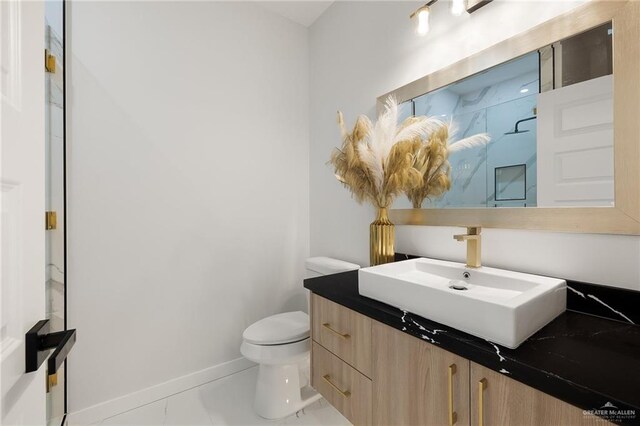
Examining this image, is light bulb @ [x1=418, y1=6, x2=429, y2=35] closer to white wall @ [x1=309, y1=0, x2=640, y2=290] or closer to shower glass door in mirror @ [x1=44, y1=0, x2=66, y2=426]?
white wall @ [x1=309, y1=0, x2=640, y2=290]

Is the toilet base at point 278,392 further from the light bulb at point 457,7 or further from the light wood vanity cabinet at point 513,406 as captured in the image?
the light bulb at point 457,7

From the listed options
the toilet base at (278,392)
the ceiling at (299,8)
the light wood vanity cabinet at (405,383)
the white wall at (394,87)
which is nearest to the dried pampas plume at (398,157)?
the white wall at (394,87)

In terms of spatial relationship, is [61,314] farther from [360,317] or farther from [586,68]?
[586,68]

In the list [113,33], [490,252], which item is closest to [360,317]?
[490,252]

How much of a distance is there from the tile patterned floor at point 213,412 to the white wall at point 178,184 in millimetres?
130

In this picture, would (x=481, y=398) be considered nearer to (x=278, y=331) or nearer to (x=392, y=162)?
(x=392, y=162)

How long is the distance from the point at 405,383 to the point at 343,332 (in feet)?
0.97

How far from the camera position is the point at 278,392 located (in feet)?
5.14

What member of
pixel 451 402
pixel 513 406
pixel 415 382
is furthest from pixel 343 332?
pixel 513 406

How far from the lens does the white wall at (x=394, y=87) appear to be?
0.95 meters

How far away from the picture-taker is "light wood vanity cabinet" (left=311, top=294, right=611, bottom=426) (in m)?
0.62

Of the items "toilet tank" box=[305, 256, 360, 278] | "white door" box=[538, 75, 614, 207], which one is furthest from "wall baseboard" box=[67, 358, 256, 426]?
"white door" box=[538, 75, 614, 207]

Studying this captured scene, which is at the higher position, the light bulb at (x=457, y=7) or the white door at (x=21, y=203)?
the light bulb at (x=457, y=7)

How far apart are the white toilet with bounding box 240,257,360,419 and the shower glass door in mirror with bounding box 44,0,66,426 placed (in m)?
0.87
